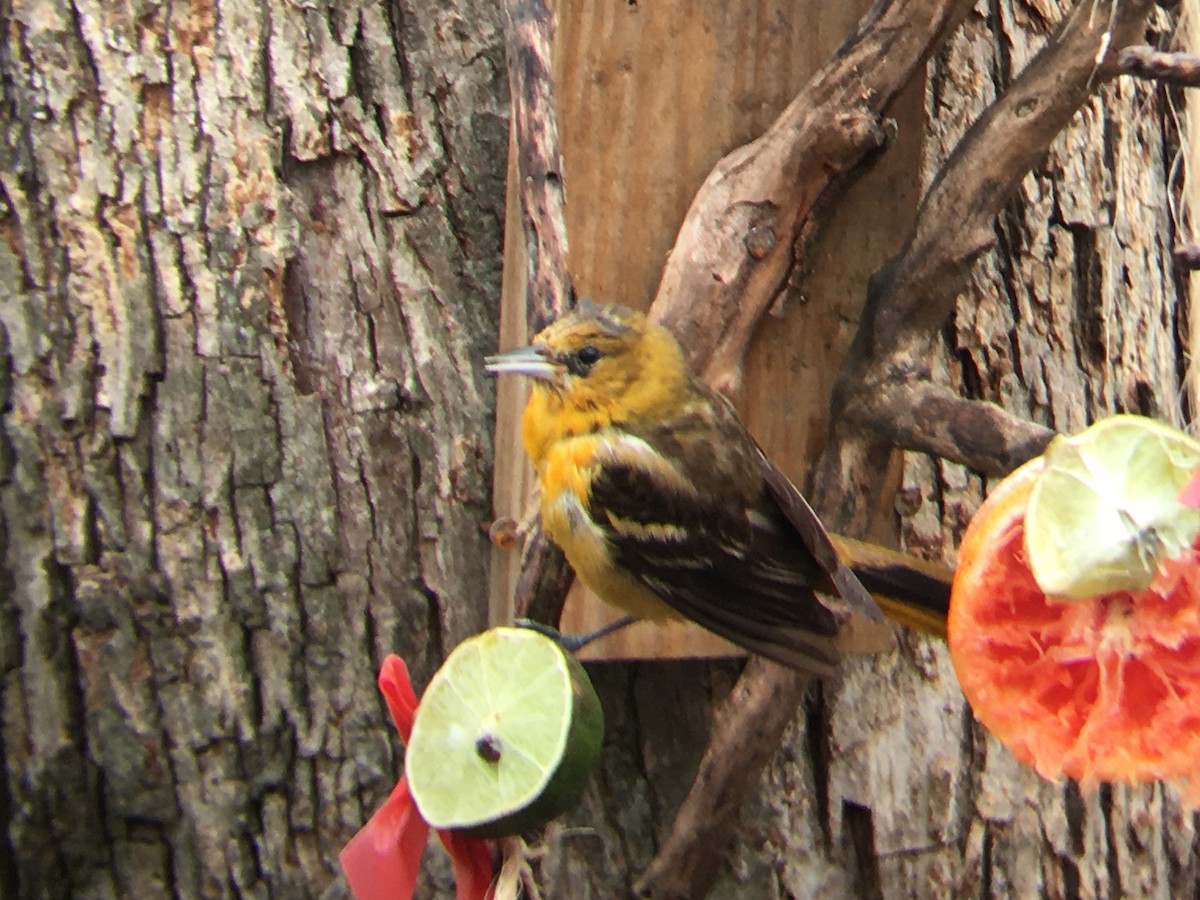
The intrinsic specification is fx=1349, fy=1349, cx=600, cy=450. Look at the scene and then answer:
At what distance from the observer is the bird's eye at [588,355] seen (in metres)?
2.20

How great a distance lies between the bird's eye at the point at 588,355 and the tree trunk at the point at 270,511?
0.29 m

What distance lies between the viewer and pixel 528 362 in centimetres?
217

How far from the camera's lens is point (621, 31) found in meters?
2.21

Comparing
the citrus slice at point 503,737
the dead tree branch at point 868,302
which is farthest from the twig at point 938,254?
the citrus slice at point 503,737

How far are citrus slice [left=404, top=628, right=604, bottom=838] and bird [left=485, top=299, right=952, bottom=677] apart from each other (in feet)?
1.40

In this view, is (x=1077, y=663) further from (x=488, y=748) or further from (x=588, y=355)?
(x=588, y=355)

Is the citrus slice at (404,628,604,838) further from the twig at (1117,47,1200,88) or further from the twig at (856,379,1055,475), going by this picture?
the twig at (1117,47,1200,88)

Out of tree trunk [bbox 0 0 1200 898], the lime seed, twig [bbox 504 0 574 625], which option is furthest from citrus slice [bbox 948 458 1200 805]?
tree trunk [bbox 0 0 1200 898]

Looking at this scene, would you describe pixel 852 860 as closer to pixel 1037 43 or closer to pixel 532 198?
pixel 532 198

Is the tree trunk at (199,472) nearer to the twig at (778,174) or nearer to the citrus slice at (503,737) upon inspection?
the twig at (778,174)

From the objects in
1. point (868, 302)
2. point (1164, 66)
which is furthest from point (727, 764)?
point (1164, 66)

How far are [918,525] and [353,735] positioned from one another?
109cm

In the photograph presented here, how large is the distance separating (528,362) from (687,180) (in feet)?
1.36

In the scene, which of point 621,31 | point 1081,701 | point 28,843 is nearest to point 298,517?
point 28,843
